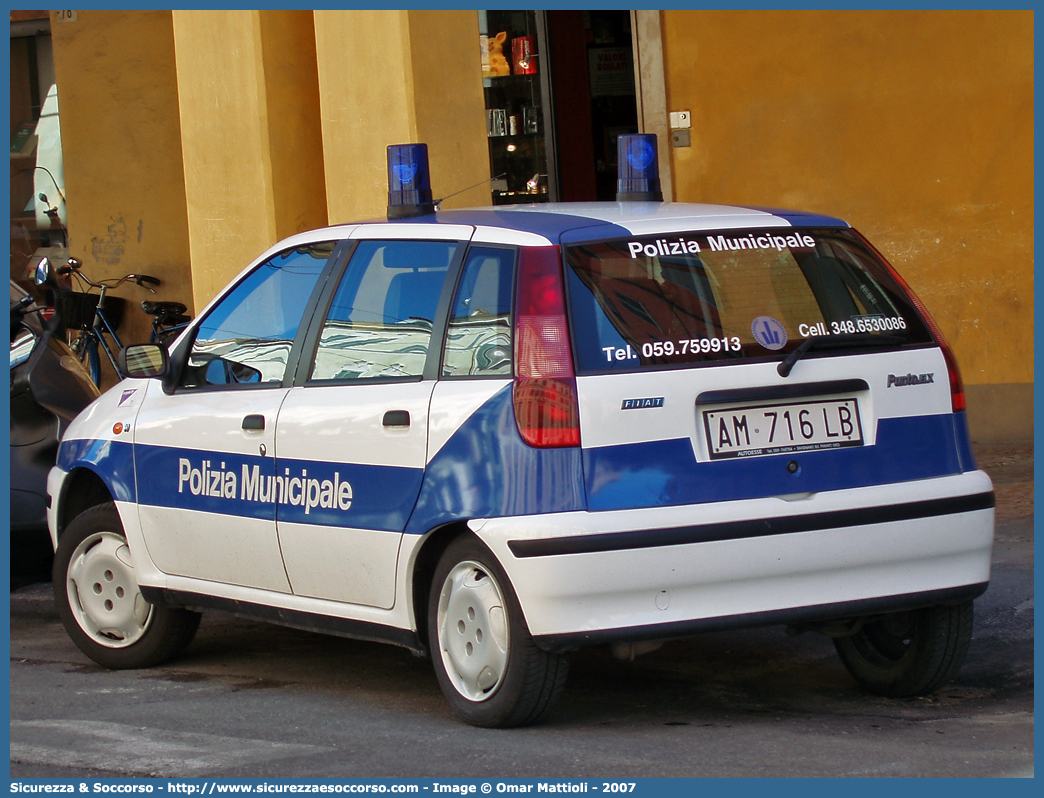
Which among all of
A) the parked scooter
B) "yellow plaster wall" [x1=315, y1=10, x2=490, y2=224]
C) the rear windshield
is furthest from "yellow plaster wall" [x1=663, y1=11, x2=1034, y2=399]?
the rear windshield

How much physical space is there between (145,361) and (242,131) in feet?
18.1

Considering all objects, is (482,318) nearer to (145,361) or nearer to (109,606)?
(145,361)

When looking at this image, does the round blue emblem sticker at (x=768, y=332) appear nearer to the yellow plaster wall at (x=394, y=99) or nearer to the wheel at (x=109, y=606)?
the wheel at (x=109, y=606)

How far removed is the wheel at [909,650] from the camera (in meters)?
5.14

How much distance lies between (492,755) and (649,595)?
26.3 inches

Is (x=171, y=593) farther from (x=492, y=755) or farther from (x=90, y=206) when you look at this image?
(x=90, y=206)

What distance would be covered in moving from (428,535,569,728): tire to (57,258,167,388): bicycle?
27.6 feet

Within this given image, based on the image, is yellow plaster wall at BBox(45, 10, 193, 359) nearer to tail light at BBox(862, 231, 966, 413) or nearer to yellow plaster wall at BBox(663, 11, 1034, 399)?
yellow plaster wall at BBox(663, 11, 1034, 399)

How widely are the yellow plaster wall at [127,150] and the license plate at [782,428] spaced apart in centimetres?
957

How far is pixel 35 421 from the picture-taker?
7066mm

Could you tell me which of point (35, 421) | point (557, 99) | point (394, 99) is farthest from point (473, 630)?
point (557, 99)

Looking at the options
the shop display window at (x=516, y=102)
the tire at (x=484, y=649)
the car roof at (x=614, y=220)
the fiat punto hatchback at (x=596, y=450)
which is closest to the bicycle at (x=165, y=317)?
the shop display window at (x=516, y=102)

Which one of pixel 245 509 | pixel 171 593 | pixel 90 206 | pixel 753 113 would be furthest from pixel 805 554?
pixel 90 206

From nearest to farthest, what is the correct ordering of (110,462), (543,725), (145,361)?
(543,725) < (145,361) < (110,462)
